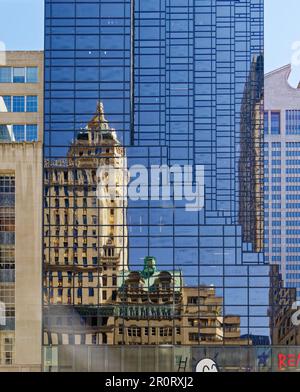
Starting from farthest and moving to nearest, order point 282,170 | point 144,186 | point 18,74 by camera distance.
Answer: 1. point 282,170
2. point 144,186
3. point 18,74

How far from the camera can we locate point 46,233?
16.9 m

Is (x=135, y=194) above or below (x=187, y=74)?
below

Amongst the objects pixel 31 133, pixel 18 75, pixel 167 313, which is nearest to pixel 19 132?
pixel 31 133

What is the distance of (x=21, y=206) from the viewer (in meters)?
16.6

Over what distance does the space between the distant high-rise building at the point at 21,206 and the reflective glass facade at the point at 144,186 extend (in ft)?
0.89

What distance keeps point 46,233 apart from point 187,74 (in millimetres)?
4104

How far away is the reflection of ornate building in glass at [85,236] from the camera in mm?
16547

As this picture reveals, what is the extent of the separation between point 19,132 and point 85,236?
2.32m

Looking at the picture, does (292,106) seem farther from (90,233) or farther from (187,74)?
(90,233)

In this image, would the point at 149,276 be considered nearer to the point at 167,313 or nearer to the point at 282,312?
the point at 167,313

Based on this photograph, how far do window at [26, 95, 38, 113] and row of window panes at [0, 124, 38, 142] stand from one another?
30 cm

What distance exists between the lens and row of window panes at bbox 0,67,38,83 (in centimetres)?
1636

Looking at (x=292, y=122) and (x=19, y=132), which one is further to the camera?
(x=292, y=122)
